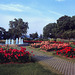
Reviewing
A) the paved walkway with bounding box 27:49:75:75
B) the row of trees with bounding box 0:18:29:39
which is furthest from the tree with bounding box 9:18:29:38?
the paved walkway with bounding box 27:49:75:75

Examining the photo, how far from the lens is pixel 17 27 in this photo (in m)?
33.0

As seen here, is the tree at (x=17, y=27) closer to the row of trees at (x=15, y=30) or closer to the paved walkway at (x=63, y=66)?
the row of trees at (x=15, y=30)

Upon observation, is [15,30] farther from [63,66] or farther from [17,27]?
[63,66]

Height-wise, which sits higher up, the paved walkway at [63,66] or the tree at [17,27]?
the tree at [17,27]

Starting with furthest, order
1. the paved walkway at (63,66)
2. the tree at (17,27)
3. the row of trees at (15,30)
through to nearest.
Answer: the tree at (17,27) → the row of trees at (15,30) → the paved walkway at (63,66)

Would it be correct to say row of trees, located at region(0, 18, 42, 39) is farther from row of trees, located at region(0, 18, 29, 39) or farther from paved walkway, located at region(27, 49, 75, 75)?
paved walkway, located at region(27, 49, 75, 75)

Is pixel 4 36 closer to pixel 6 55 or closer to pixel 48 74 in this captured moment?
pixel 6 55

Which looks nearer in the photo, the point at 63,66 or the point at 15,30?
the point at 63,66

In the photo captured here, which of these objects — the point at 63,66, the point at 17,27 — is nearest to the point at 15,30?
the point at 17,27

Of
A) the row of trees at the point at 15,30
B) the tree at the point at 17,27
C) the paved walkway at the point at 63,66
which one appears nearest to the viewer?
the paved walkway at the point at 63,66

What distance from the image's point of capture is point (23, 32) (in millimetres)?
33500

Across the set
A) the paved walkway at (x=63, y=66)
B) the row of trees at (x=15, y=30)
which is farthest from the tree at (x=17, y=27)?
the paved walkway at (x=63, y=66)

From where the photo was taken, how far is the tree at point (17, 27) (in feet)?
107

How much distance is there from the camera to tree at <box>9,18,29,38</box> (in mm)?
32469
